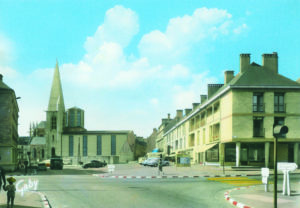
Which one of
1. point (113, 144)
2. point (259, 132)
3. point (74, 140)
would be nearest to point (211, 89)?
point (259, 132)

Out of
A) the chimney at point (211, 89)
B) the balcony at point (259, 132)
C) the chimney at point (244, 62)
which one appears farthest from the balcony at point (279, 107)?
the chimney at point (211, 89)

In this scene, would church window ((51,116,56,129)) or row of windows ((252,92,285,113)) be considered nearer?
row of windows ((252,92,285,113))

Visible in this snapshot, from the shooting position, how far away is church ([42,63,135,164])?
388ft

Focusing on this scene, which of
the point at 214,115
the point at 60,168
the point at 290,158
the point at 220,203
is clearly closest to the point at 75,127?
the point at 60,168

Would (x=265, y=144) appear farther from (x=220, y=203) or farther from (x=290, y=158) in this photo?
(x=220, y=203)

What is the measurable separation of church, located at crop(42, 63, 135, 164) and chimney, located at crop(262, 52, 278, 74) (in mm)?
77098

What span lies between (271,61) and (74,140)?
89115mm

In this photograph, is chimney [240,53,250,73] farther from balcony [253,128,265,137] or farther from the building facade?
the building facade

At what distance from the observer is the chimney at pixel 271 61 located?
42.7m

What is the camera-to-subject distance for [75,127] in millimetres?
132125

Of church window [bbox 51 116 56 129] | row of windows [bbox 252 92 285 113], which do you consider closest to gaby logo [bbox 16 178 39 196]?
row of windows [bbox 252 92 285 113]

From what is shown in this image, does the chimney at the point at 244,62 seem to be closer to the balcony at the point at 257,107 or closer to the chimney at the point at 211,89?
the balcony at the point at 257,107

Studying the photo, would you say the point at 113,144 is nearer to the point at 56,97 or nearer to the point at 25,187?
the point at 56,97

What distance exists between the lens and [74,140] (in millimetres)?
122062
